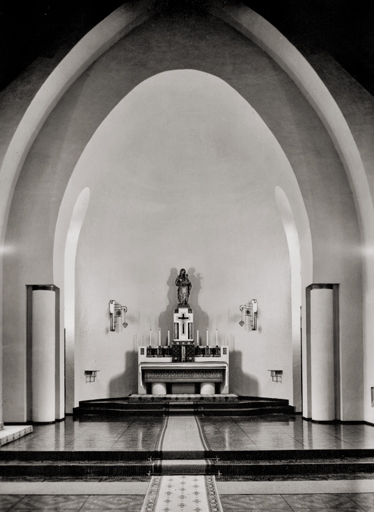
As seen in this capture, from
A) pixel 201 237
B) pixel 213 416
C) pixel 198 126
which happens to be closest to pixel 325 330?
pixel 213 416

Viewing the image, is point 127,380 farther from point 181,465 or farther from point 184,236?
point 181,465

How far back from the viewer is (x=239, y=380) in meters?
13.5

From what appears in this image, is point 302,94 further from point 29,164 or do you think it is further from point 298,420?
point 298,420

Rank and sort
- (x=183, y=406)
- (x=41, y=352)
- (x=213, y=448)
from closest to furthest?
(x=213, y=448), (x=41, y=352), (x=183, y=406)

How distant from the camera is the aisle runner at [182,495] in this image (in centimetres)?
587

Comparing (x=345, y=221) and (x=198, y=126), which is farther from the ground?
(x=198, y=126)

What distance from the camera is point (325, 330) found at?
36.2 feet

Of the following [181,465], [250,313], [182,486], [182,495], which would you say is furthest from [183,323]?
[182,495]

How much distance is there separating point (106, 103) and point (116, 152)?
5.94 feet

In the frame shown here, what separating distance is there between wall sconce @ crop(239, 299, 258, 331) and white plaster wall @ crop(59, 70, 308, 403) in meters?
0.18

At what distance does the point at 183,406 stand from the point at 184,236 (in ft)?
13.4

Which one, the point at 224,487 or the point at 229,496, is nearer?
the point at 229,496

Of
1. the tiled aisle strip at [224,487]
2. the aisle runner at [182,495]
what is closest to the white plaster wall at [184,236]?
the tiled aisle strip at [224,487]

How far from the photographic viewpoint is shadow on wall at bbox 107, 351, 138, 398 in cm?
1316
